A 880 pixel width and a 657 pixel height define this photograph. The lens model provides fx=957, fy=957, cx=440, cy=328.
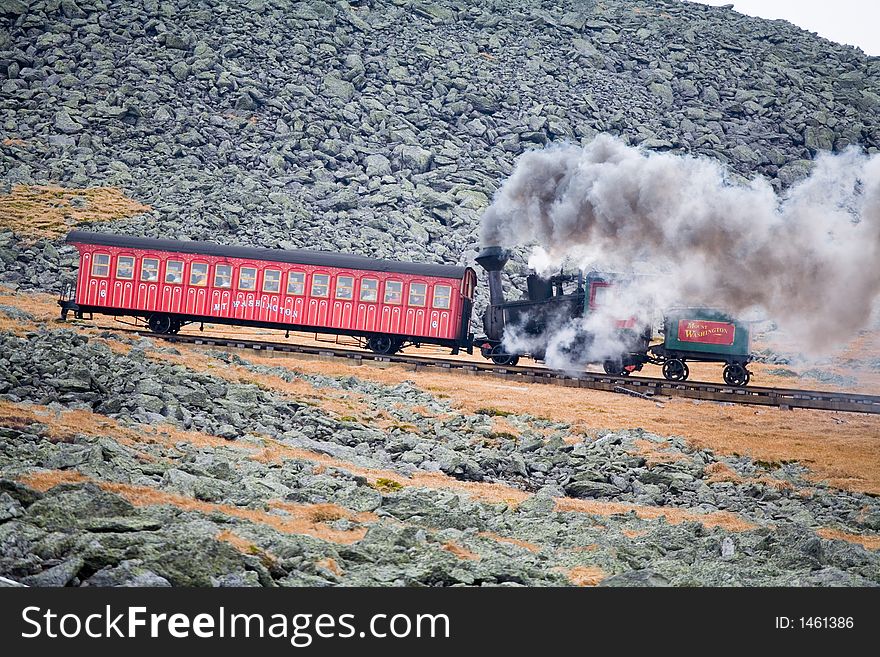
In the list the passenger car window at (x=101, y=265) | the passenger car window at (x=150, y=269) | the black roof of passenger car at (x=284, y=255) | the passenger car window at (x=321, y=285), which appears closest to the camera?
the black roof of passenger car at (x=284, y=255)

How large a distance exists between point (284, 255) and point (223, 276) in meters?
2.47

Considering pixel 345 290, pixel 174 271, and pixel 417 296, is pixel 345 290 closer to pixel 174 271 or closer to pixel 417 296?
pixel 417 296

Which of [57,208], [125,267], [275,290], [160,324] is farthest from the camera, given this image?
[57,208]

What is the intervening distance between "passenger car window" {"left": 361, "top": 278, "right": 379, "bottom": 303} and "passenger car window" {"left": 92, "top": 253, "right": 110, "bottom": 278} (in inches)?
394

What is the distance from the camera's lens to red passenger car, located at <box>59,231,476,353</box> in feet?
117

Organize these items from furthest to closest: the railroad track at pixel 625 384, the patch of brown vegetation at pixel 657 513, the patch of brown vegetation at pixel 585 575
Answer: the railroad track at pixel 625 384 → the patch of brown vegetation at pixel 657 513 → the patch of brown vegetation at pixel 585 575

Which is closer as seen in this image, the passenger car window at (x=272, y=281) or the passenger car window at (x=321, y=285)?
the passenger car window at (x=321, y=285)

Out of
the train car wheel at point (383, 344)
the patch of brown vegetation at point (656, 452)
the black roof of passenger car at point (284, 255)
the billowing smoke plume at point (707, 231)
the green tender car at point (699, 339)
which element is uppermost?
the billowing smoke plume at point (707, 231)

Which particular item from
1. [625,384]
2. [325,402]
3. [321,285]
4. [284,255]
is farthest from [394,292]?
[325,402]

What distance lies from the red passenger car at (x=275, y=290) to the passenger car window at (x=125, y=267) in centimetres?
4

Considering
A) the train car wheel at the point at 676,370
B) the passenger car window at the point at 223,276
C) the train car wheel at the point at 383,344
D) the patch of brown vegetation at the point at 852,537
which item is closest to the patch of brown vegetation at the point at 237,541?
the patch of brown vegetation at the point at 852,537

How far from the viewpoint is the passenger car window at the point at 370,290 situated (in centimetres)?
3578

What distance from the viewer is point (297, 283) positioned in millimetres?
36312

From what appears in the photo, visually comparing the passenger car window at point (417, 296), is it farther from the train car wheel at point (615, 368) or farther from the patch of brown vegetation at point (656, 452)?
the patch of brown vegetation at point (656, 452)
